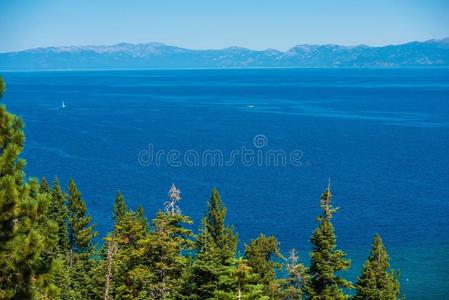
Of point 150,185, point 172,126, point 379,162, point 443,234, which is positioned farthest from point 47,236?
point 172,126

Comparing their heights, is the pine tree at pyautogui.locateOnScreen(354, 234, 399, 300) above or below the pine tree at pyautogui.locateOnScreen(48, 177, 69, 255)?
below

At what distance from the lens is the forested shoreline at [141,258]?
42.1ft

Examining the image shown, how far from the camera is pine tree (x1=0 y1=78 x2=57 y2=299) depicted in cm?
1250

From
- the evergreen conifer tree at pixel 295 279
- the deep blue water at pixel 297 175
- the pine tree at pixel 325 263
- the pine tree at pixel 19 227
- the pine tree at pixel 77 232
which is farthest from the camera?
the deep blue water at pixel 297 175

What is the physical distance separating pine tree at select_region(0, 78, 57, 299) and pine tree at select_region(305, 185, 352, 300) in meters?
16.5

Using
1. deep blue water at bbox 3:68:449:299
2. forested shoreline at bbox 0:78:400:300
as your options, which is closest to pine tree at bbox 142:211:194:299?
forested shoreline at bbox 0:78:400:300

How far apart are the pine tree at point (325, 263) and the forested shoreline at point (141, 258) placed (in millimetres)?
52

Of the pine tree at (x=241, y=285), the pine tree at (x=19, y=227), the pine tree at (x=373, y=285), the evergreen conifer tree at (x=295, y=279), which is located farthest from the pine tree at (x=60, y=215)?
the pine tree at (x=19, y=227)

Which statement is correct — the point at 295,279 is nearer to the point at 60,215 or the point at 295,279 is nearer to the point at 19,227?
the point at 19,227

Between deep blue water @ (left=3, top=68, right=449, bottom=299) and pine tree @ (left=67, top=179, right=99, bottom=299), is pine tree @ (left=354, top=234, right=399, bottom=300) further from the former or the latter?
deep blue water @ (left=3, top=68, right=449, bottom=299)

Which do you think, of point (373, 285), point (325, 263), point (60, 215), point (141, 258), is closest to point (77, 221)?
point (60, 215)

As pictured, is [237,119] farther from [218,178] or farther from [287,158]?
[218,178]

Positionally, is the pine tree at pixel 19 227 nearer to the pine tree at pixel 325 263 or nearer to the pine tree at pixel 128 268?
the pine tree at pixel 128 268

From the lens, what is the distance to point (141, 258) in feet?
92.3
